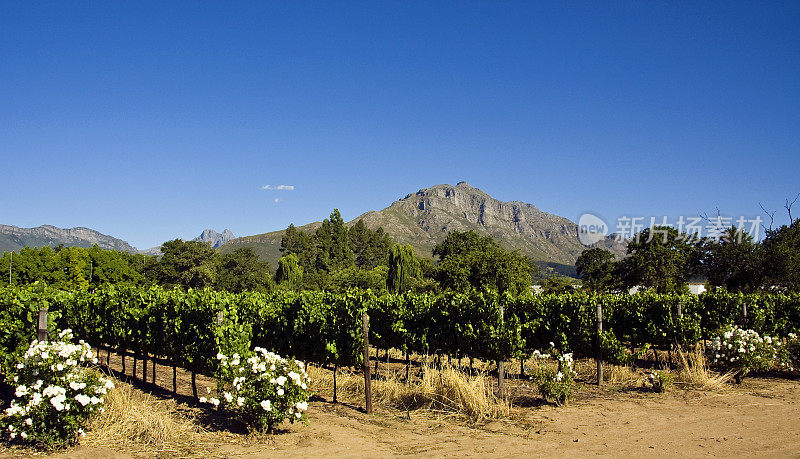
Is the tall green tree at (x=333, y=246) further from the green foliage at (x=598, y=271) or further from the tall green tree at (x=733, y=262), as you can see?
the tall green tree at (x=733, y=262)

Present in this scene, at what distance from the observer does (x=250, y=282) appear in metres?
63.7

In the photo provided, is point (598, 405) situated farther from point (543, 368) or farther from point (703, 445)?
point (703, 445)

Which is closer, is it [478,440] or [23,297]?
[478,440]

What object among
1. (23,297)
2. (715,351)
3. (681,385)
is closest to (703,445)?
(681,385)

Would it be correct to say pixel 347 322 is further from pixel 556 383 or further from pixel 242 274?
pixel 242 274

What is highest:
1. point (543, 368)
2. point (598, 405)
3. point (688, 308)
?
point (688, 308)

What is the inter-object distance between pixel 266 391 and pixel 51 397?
2729mm

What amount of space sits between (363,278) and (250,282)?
670 inches

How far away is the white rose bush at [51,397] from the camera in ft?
20.6

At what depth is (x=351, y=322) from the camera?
9.81 metres

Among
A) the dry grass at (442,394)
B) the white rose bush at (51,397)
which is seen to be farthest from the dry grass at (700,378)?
the white rose bush at (51,397)

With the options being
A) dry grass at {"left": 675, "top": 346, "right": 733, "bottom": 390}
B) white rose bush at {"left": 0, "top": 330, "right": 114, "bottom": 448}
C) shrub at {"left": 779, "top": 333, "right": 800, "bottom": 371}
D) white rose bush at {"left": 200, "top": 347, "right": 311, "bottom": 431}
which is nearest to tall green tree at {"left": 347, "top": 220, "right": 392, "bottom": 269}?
shrub at {"left": 779, "top": 333, "right": 800, "bottom": 371}

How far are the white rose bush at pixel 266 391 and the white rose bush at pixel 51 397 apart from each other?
5.04 feet

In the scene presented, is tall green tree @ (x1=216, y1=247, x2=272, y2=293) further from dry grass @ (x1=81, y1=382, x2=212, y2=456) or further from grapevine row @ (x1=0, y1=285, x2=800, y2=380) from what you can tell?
dry grass @ (x1=81, y1=382, x2=212, y2=456)
